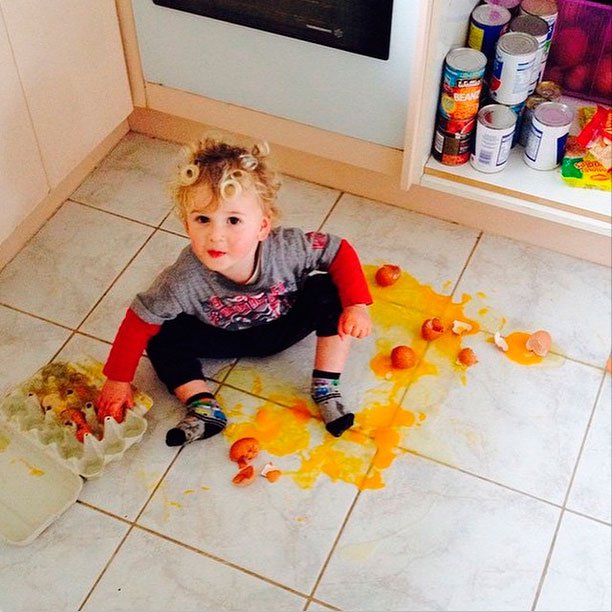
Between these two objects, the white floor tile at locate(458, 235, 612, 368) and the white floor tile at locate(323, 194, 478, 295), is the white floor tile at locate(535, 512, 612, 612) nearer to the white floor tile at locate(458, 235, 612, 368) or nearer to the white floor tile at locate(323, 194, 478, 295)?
the white floor tile at locate(458, 235, 612, 368)

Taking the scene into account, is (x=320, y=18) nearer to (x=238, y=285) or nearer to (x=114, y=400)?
(x=238, y=285)

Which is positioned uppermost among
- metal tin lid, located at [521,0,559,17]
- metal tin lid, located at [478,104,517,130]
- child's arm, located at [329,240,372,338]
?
metal tin lid, located at [521,0,559,17]

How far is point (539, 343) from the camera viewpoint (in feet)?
4.75

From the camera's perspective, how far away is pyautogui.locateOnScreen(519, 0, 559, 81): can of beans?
4.79 feet

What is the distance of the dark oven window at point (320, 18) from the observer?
1.35 meters

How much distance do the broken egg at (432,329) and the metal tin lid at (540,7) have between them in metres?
0.54

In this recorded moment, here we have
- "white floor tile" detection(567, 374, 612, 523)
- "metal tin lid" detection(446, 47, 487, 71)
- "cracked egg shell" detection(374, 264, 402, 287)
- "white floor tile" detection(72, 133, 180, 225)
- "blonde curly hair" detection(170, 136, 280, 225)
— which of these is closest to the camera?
"blonde curly hair" detection(170, 136, 280, 225)

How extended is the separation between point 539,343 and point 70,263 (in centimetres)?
84

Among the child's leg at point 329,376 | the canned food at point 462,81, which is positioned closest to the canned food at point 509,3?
the canned food at point 462,81

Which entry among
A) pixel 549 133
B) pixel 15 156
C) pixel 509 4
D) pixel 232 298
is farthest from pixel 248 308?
pixel 509 4

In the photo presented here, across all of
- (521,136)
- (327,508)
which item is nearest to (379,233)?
(521,136)

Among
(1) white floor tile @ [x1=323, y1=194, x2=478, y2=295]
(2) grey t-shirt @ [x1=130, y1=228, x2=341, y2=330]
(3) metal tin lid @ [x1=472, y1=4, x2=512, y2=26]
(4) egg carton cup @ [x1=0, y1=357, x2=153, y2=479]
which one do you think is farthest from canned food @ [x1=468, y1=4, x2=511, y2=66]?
(4) egg carton cup @ [x1=0, y1=357, x2=153, y2=479]

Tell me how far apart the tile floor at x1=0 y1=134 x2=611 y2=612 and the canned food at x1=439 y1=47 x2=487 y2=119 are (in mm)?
271

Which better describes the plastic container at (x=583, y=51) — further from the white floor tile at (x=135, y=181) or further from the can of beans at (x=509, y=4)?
the white floor tile at (x=135, y=181)
